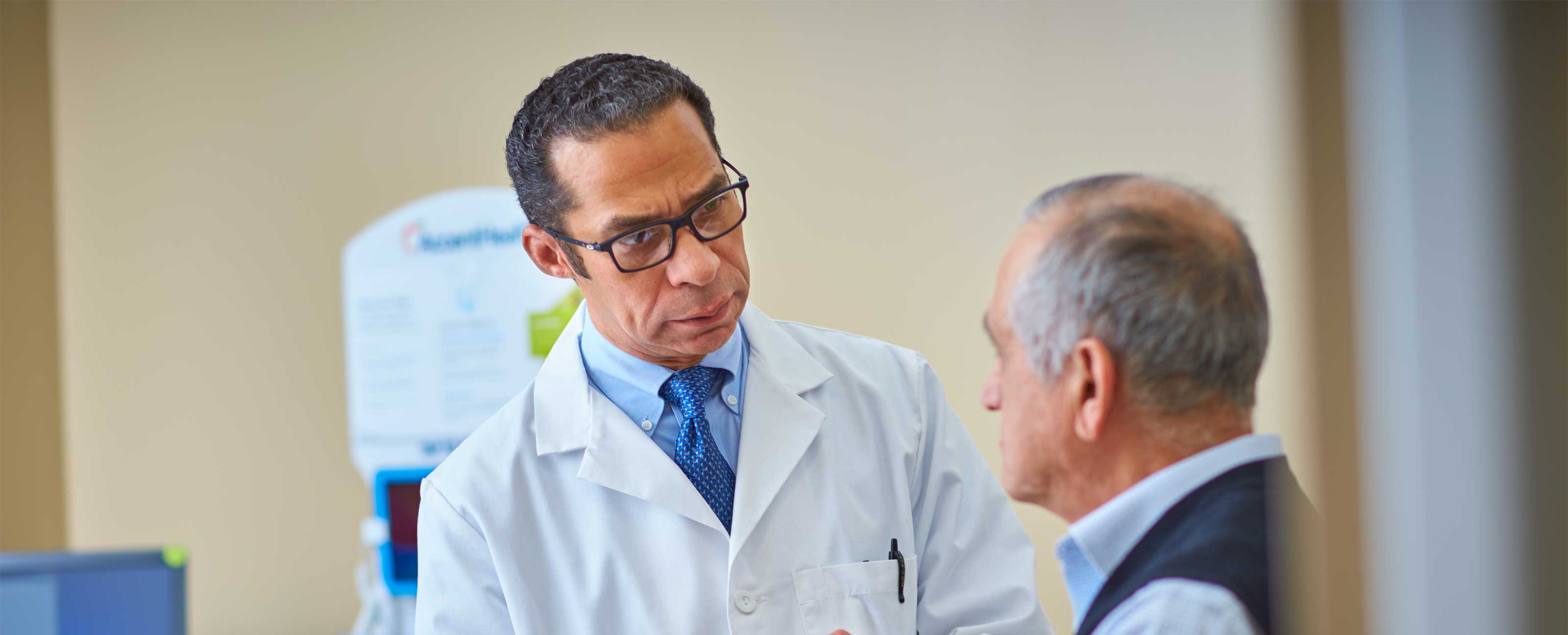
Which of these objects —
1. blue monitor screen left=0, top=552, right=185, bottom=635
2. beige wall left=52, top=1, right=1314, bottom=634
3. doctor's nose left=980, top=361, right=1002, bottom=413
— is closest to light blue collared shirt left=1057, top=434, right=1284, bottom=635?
doctor's nose left=980, top=361, right=1002, bottom=413

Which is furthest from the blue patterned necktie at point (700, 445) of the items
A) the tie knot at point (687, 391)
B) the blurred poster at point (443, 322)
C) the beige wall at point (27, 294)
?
the beige wall at point (27, 294)

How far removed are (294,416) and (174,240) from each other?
24.3 inches

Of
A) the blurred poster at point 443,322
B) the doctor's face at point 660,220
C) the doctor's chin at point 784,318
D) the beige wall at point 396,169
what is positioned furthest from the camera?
the blurred poster at point 443,322

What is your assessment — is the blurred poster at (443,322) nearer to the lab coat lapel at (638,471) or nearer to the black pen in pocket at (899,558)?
the lab coat lapel at (638,471)

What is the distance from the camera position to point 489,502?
1190 millimetres

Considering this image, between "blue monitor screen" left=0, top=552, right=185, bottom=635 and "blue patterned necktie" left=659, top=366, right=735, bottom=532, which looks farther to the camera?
"blue patterned necktie" left=659, top=366, right=735, bottom=532

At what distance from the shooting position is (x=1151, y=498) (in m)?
0.73

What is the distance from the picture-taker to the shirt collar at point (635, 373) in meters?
1.28

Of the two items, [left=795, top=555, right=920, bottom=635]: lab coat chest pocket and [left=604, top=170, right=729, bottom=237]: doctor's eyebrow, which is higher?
[left=604, top=170, right=729, bottom=237]: doctor's eyebrow

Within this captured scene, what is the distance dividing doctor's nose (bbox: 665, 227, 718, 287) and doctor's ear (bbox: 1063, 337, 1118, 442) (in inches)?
19.4

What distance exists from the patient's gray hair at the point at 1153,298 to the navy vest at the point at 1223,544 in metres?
0.06

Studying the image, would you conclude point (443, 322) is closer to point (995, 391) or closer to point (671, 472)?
point (671, 472)

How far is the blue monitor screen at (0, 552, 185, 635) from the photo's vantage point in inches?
37.4

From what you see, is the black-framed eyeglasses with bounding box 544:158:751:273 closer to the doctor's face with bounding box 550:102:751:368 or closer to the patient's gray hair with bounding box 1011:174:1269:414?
the doctor's face with bounding box 550:102:751:368
